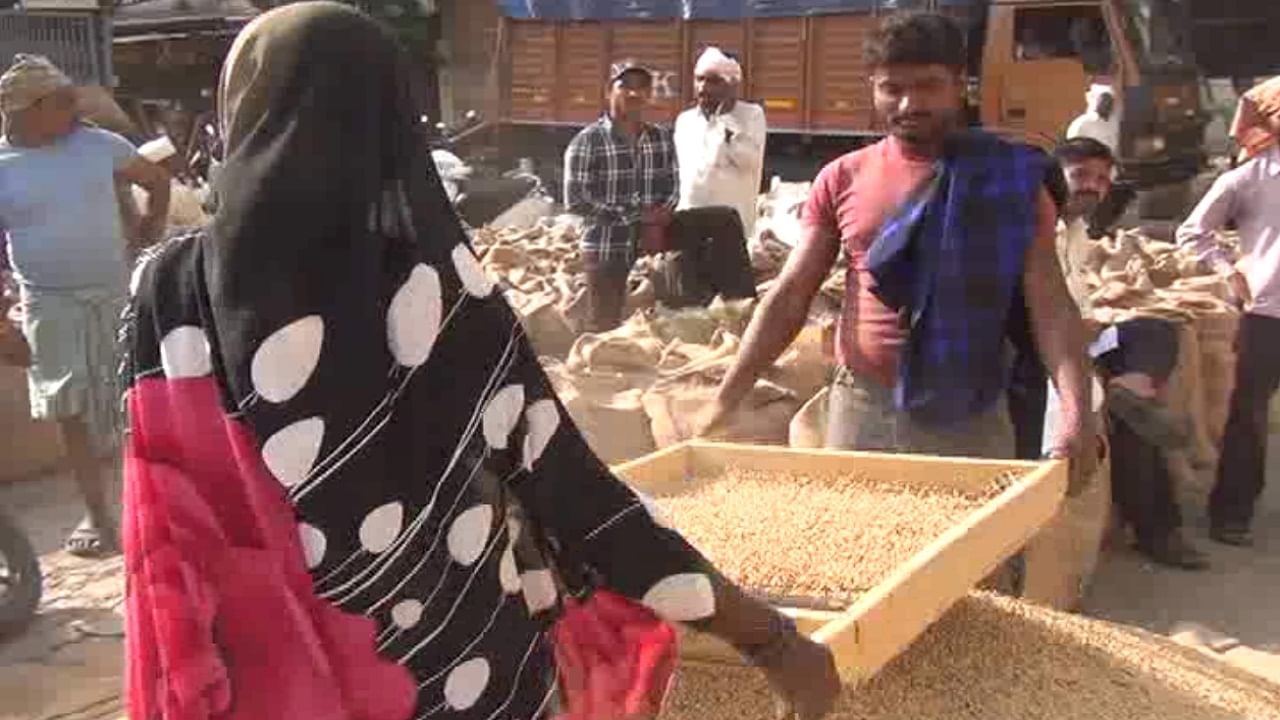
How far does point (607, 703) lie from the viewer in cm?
159

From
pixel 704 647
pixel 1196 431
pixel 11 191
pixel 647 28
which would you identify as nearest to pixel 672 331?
pixel 1196 431

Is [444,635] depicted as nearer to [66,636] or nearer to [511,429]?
[511,429]

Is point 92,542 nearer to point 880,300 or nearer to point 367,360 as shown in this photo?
point 880,300

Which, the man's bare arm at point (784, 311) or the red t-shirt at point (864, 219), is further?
the man's bare arm at point (784, 311)

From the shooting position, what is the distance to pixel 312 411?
135 centimetres

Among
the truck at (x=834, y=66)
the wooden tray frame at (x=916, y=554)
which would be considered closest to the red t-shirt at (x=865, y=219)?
the wooden tray frame at (x=916, y=554)

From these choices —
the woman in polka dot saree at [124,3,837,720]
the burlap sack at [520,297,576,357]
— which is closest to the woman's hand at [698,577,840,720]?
the woman in polka dot saree at [124,3,837,720]

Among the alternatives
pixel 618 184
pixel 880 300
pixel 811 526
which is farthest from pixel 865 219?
pixel 618 184

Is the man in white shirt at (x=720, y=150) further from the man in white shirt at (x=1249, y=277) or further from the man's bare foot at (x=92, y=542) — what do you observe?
the man's bare foot at (x=92, y=542)

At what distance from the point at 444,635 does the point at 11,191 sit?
13.0ft

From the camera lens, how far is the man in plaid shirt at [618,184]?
616 cm

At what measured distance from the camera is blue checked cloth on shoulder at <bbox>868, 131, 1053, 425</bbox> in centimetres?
274

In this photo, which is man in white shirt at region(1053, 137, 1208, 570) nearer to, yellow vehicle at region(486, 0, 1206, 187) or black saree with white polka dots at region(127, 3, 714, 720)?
black saree with white polka dots at region(127, 3, 714, 720)

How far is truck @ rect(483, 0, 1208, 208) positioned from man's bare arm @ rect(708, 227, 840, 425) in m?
8.52
